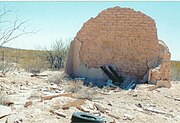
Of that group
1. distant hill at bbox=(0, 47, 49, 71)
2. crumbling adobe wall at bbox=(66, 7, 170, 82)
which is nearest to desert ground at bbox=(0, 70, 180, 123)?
crumbling adobe wall at bbox=(66, 7, 170, 82)

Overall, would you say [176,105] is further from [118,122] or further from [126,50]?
[126,50]

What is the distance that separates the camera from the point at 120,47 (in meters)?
12.8

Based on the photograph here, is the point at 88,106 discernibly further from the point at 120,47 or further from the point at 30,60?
the point at 30,60

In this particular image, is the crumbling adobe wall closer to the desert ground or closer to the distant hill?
the desert ground

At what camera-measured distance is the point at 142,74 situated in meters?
12.3

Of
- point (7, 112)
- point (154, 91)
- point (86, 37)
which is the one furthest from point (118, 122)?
point (86, 37)

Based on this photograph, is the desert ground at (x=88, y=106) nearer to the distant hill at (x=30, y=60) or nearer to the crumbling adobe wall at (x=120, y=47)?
the crumbling adobe wall at (x=120, y=47)

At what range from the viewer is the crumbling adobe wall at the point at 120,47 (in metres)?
12.1

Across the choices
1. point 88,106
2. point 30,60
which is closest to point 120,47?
point 88,106

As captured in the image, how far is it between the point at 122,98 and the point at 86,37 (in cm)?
533

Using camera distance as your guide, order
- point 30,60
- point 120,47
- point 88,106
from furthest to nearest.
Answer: point 30,60 < point 120,47 < point 88,106

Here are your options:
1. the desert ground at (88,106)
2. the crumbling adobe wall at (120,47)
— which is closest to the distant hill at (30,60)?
the crumbling adobe wall at (120,47)

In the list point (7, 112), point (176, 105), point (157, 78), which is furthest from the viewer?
point (157, 78)

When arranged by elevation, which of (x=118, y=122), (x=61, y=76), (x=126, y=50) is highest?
(x=126, y=50)
